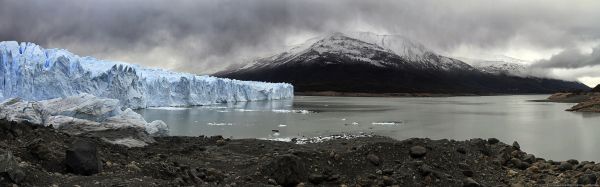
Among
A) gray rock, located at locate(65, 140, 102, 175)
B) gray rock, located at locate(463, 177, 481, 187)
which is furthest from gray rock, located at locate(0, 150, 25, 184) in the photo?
gray rock, located at locate(463, 177, 481, 187)

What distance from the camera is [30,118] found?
12875 mm

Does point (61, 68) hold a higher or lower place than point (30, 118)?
higher

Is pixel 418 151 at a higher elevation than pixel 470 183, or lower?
higher

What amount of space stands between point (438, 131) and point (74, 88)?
19238 mm

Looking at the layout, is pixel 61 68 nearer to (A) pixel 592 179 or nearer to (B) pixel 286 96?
(A) pixel 592 179

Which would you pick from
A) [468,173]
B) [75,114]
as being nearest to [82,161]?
[468,173]

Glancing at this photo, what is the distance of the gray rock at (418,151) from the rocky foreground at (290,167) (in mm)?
16

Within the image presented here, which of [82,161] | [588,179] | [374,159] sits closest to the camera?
[82,161]

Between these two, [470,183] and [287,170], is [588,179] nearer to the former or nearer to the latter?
[470,183]

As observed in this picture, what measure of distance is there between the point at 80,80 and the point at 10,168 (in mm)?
24485

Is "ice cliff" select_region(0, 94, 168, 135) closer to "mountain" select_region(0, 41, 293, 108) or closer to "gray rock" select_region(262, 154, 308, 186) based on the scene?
"gray rock" select_region(262, 154, 308, 186)

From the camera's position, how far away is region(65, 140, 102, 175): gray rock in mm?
5980

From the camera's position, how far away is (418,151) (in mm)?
7984

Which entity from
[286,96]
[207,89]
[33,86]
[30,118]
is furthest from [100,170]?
[286,96]
